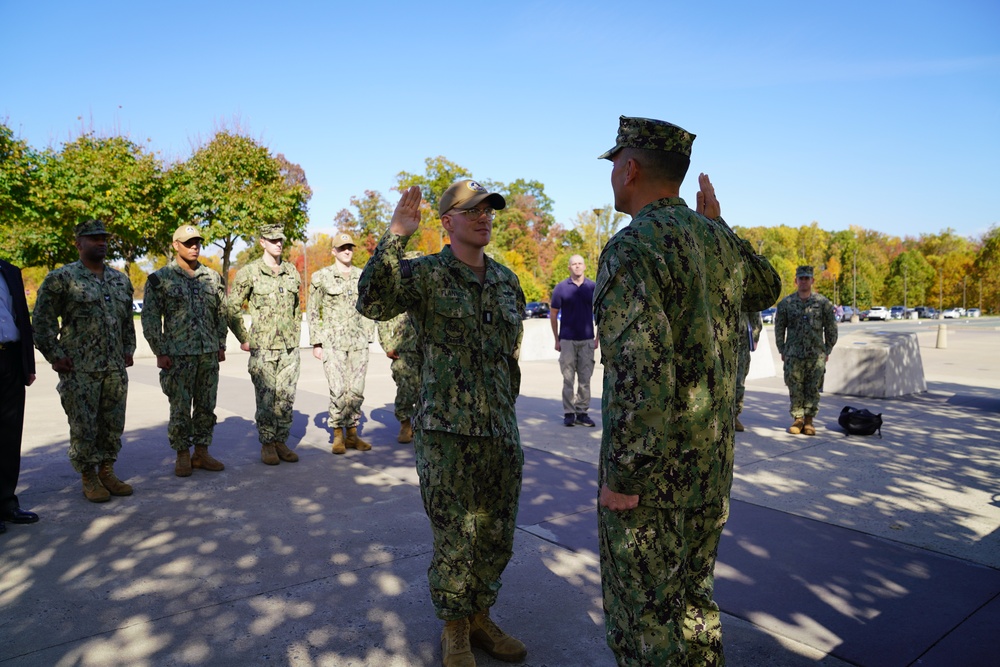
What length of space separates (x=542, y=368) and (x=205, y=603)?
12.4 metres

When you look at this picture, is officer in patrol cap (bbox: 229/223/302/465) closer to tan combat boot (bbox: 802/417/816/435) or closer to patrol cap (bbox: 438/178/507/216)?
patrol cap (bbox: 438/178/507/216)

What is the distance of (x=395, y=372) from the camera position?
7.62m

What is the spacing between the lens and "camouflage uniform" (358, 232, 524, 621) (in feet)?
9.77

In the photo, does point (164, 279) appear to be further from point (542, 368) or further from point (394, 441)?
point (542, 368)

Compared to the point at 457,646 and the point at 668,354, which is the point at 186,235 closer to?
the point at 457,646

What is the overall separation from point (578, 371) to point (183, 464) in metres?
4.56

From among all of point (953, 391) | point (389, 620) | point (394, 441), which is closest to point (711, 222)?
point (389, 620)

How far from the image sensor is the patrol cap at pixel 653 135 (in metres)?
2.37

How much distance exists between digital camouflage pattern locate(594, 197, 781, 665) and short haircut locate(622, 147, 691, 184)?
10 centimetres

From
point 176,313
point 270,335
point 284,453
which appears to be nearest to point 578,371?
point 284,453

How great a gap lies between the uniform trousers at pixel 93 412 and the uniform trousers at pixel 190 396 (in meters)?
0.47

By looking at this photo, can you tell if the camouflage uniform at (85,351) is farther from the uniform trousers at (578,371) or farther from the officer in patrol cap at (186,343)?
the uniform trousers at (578,371)

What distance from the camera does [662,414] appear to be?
2102mm

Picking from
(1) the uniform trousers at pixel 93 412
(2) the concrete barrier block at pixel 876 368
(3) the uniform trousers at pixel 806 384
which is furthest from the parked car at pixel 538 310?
(1) the uniform trousers at pixel 93 412
